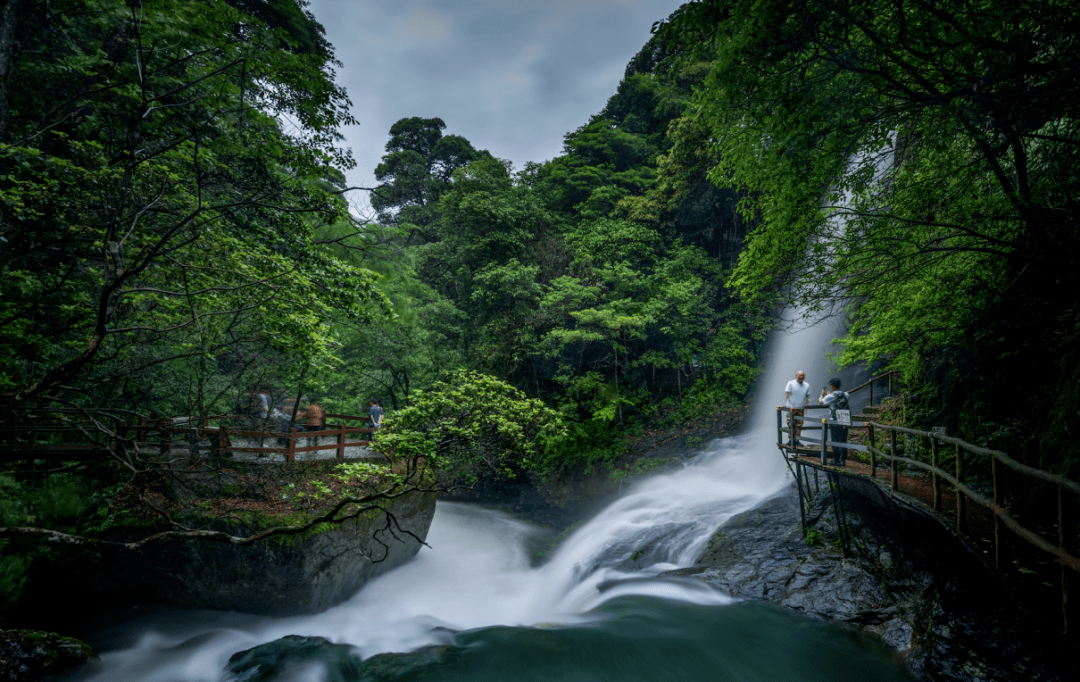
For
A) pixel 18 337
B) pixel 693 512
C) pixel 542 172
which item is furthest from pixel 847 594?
pixel 542 172

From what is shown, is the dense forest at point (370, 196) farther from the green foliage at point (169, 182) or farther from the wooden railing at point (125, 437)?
the wooden railing at point (125, 437)

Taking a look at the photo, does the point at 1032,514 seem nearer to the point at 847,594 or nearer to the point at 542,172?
the point at 847,594

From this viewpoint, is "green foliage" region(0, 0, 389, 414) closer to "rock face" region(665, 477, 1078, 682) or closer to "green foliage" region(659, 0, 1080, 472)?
"green foliage" region(659, 0, 1080, 472)

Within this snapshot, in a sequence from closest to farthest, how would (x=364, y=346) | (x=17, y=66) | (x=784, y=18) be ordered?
(x=784, y=18), (x=17, y=66), (x=364, y=346)

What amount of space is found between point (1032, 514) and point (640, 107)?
21.9 metres

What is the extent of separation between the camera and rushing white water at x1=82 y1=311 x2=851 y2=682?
7.71m

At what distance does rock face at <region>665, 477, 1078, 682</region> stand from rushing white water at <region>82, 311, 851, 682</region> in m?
0.92

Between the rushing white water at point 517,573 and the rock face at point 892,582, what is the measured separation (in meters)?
0.92

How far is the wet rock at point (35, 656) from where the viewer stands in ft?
18.6

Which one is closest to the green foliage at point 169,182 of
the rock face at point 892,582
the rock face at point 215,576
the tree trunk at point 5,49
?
the tree trunk at point 5,49

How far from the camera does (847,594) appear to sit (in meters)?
6.93

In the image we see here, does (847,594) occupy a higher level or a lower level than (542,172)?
lower

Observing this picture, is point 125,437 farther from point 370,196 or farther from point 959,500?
point 959,500

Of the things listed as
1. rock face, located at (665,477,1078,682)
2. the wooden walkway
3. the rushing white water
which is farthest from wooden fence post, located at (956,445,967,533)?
the rushing white water
